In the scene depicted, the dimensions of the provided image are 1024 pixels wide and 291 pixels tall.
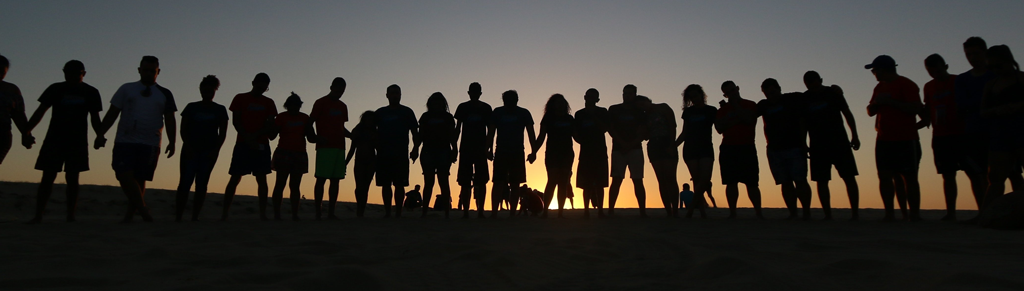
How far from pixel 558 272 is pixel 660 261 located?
53 centimetres

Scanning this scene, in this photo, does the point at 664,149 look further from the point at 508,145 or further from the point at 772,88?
the point at 508,145

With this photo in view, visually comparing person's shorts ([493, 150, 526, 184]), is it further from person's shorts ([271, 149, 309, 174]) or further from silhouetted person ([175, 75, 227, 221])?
silhouetted person ([175, 75, 227, 221])

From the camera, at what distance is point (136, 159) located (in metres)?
5.76

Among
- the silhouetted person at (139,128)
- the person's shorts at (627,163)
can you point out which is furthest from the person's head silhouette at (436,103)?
the silhouetted person at (139,128)

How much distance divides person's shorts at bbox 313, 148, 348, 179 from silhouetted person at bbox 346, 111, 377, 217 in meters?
0.40

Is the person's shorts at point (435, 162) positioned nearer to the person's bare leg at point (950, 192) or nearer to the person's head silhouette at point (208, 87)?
the person's head silhouette at point (208, 87)

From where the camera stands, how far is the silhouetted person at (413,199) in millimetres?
14750

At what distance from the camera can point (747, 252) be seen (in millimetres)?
2938

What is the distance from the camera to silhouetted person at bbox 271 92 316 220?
A: 6723 mm

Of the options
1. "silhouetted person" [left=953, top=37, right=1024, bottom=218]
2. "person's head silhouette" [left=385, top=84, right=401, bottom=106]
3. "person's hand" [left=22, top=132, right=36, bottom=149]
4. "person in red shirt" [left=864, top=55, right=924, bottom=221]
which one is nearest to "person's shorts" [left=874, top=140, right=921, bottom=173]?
"person in red shirt" [left=864, top=55, right=924, bottom=221]

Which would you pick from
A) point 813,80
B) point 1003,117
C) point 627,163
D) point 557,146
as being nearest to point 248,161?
point 557,146

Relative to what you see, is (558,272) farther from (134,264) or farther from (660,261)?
(134,264)

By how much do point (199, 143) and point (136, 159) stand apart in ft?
1.85

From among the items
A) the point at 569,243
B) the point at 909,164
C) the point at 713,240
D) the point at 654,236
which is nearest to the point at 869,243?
the point at 713,240
